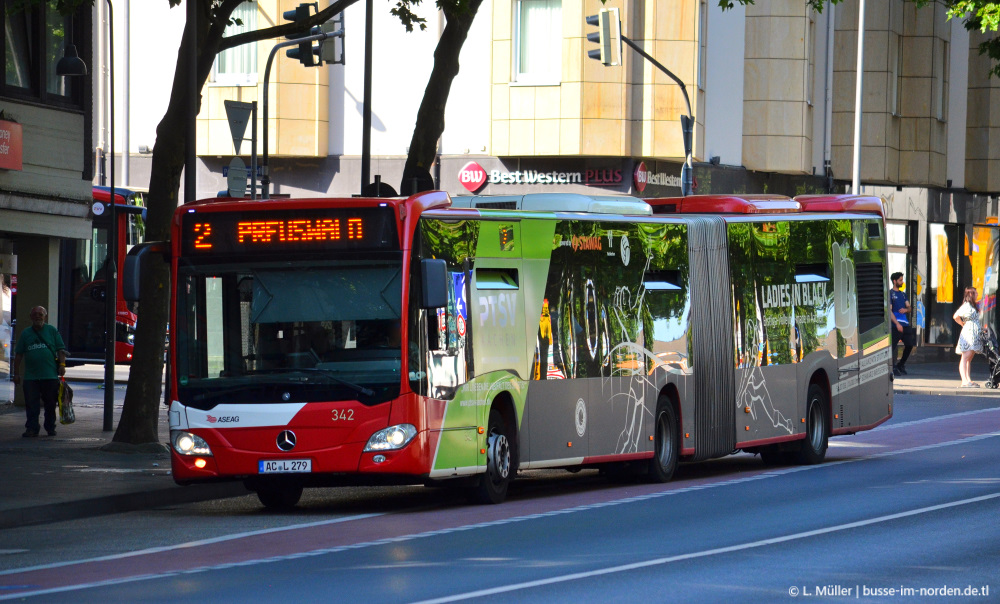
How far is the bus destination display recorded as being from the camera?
13.8 meters

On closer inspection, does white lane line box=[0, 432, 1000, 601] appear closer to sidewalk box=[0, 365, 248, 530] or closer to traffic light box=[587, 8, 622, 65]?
sidewalk box=[0, 365, 248, 530]

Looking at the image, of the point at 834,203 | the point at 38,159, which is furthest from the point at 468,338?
the point at 38,159

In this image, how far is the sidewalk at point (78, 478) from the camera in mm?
14297

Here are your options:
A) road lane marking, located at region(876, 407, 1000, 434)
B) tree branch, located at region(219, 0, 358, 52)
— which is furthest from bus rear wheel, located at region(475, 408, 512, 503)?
road lane marking, located at region(876, 407, 1000, 434)

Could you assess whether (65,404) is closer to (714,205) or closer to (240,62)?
(714,205)

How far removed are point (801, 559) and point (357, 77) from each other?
101 ft

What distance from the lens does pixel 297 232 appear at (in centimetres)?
1391

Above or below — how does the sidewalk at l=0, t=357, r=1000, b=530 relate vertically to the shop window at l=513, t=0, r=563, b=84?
below

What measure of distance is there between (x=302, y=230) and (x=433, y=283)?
1.21m

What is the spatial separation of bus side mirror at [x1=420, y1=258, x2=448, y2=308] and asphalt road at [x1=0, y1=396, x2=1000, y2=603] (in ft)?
5.84

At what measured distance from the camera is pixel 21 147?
889 inches

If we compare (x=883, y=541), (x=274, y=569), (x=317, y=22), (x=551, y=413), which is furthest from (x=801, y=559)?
(x=317, y=22)

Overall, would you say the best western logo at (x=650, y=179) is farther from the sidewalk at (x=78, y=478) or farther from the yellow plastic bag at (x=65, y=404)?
the yellow plastic bag at (x=65, y=404)

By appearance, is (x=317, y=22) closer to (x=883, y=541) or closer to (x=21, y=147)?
(x=21, y=147)
